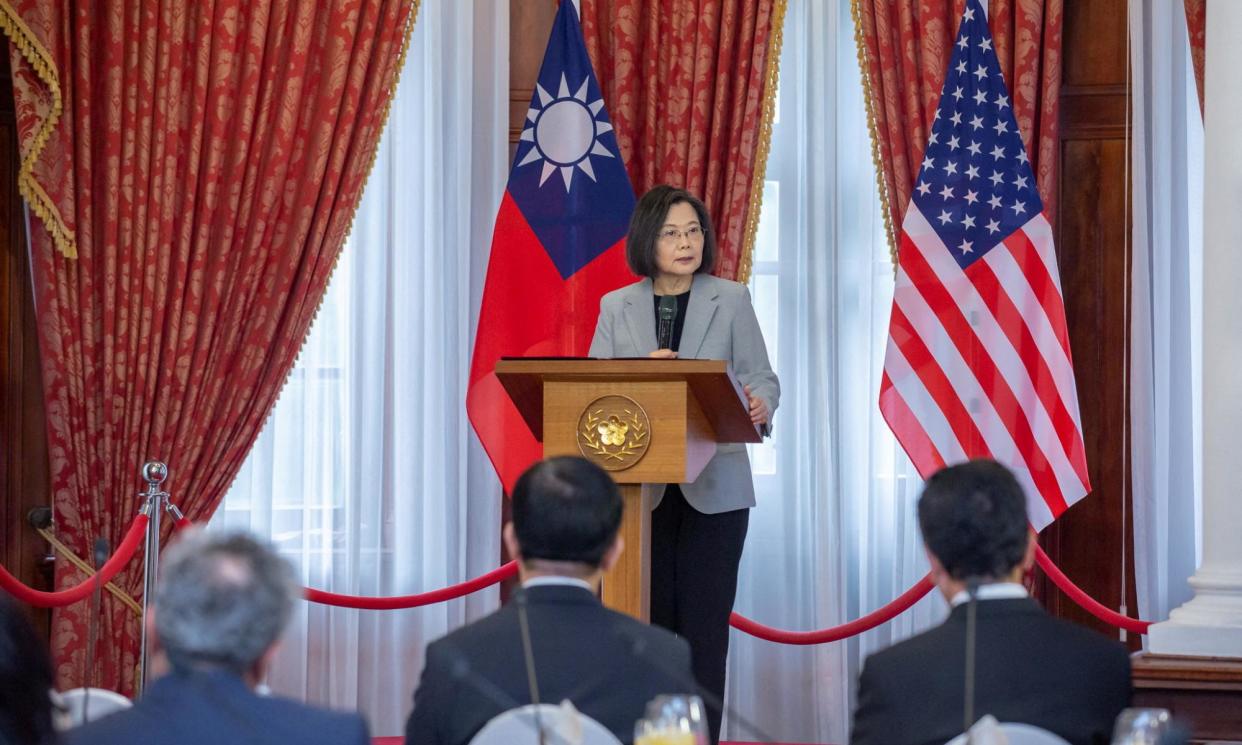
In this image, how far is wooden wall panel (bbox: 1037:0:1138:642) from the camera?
19.0 ft

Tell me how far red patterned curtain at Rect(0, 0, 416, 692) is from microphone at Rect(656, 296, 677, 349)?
2.10m

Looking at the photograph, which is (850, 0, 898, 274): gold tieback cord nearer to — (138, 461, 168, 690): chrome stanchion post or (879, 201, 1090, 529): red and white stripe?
(879, 201, 1090, 529): red and white stripe

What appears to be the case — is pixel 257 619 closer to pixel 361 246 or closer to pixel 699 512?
pixel 699 512

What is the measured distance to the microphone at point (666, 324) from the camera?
4215 millimetres

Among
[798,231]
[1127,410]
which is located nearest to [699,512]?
[798,231]

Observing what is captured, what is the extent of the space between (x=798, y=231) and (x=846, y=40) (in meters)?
0.80

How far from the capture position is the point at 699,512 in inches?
165

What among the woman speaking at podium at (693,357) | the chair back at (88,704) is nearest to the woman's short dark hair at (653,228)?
the woman speaking at podium at (693,357)

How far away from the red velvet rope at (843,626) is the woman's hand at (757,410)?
150cm

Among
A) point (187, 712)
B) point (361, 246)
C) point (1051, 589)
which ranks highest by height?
point (361, 246)

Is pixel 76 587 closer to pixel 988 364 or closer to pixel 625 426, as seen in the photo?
pixel 625 426

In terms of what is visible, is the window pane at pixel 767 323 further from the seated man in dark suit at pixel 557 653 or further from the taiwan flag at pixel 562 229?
the seated man in dark suit at pixel 557 653

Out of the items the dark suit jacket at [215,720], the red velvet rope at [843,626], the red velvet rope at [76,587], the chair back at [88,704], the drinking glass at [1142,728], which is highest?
the dark suit jacket at [215,720]

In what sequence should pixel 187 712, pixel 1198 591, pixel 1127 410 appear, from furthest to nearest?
pixel 1127 410
pixel 1198 591
pixel 187 712
